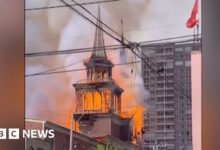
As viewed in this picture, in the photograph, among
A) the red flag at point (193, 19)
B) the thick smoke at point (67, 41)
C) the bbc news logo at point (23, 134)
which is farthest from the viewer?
the red flag at point (193, 19)

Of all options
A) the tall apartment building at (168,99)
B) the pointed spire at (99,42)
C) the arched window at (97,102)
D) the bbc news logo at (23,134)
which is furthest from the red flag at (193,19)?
the bbc news logo at (23,134)

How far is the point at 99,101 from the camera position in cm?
397

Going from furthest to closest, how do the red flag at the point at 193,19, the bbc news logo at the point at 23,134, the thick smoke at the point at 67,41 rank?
the red flag at the point at 193,19
the thick smoke at the point at 67,41
the bbc news logo at the point at 23,134

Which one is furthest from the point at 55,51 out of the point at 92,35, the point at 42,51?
the point at 92,35

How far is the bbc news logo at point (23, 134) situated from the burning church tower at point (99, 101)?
28cm

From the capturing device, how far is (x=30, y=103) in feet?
12.9

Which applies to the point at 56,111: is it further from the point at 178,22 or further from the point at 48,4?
the point at 178,22

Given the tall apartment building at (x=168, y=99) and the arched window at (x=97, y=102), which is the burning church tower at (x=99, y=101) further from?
the tall apartment building at (x=168, y=99)

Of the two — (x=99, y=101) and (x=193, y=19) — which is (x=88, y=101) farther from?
(x=193, y=19)

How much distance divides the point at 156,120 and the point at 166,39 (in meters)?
0.74

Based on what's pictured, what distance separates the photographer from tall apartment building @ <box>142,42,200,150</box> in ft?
13.2

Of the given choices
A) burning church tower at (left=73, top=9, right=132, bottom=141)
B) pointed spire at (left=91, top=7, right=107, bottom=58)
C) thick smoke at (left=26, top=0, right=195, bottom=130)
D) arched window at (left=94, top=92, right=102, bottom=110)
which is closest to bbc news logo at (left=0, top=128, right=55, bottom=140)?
thick smoke at (left=26, top=0, right=195, bottom=130)

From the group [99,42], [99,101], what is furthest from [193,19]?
[99,101]

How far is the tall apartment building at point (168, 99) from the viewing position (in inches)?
158
